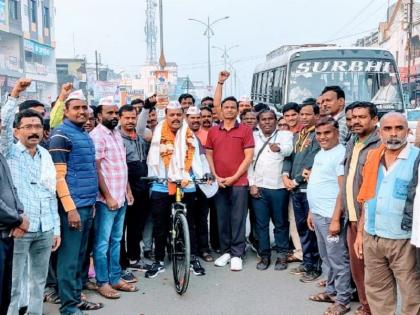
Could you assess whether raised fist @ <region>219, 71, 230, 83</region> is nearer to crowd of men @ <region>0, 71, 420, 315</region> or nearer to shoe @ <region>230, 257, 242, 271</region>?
crowd of men @ <region>0, 71, 420, 315</region>

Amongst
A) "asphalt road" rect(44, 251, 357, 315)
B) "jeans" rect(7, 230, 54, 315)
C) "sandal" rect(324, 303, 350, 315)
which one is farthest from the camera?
"asphalt road" rect(44, 251, 357, 315)

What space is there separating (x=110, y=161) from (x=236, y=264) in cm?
198

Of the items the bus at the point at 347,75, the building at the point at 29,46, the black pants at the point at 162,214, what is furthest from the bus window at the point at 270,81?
the building at the point at 29,46

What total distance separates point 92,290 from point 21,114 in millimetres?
2200

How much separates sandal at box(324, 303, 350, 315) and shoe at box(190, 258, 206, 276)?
162 cm

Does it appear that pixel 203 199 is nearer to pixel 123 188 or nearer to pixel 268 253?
pixel 268 253

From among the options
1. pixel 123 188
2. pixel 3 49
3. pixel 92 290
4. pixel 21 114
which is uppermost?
pixel 3 49

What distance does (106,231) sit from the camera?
4828mm

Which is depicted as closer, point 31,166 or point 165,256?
point 31,166

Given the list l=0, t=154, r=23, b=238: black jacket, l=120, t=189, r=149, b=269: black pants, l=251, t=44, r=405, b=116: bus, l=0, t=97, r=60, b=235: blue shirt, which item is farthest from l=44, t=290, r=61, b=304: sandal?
l=251, t=44, r=405, b=116: bus

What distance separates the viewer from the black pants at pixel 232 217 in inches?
226

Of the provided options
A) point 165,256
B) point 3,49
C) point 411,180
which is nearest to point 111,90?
point 3,49

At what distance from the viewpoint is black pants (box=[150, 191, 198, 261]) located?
5.46m

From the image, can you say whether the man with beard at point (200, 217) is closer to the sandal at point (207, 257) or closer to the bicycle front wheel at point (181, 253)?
the sandal at point (207, 257)
